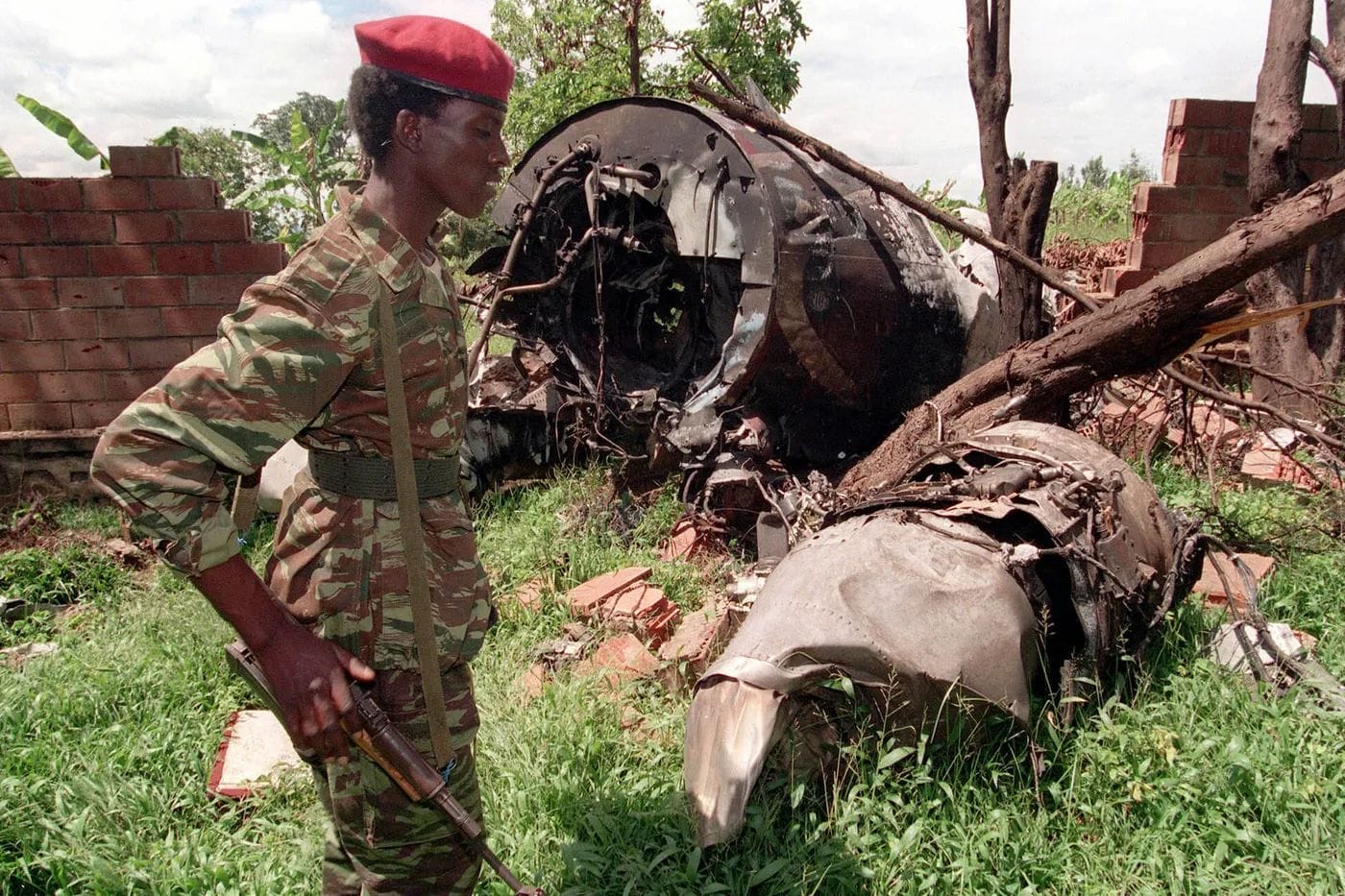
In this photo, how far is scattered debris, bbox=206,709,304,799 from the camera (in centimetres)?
276

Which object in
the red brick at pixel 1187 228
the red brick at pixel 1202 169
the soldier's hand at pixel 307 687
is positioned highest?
the red brick at pixel 1202 169

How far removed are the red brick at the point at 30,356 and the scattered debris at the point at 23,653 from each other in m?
2.15

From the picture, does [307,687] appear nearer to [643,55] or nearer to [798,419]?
[798,419]

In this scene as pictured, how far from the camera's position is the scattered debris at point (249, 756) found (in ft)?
9.06

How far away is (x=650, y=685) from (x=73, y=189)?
14.2 feet

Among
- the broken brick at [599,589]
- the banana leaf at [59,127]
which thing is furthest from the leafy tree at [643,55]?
the broken brick at [599,589]

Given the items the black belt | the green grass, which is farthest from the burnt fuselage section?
the black belt

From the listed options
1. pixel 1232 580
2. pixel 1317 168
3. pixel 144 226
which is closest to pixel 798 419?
pixel 1232 580

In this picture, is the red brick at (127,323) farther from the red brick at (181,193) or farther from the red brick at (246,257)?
the red brick at (181,193)

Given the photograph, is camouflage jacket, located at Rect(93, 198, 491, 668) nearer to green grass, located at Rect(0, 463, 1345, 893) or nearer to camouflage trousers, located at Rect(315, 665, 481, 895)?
camouflage trousers, located at Rect(315, 665, 481, 895)

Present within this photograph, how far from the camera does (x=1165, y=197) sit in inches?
257

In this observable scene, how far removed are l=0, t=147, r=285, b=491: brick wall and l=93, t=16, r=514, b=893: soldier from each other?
4006mm

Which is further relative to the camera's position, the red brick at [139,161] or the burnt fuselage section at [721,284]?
the red brick at [139,161]

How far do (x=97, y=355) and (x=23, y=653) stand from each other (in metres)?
2.21
